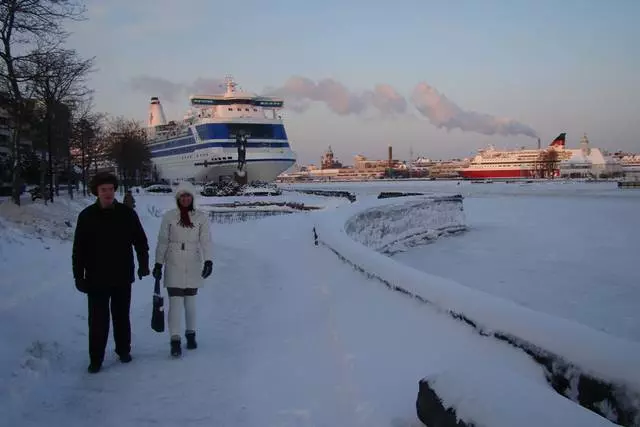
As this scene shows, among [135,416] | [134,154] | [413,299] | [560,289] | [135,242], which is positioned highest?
[134,154]

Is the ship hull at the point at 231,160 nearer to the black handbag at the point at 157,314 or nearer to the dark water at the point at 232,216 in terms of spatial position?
the dark water at the point at 232,216

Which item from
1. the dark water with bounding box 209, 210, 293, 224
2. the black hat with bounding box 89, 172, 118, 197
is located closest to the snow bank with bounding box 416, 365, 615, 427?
the black hat with bounding box 89, 172, 118, 197

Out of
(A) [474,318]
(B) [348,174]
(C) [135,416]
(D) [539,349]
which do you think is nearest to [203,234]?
(C) [135,416]

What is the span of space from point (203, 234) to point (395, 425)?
104 inches

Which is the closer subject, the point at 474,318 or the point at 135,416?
the point at 135,416

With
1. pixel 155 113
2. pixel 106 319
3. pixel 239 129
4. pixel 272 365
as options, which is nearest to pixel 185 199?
pixel 106 319

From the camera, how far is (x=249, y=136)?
70.8m

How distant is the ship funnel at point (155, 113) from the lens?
114 m

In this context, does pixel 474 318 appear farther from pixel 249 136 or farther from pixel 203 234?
pixel 249 136

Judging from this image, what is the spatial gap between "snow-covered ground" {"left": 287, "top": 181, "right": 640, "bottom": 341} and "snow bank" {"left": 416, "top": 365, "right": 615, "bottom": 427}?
231 inches

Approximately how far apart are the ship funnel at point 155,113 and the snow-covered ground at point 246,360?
111945mm

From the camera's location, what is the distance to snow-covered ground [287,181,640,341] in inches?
386

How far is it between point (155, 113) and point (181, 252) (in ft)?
381

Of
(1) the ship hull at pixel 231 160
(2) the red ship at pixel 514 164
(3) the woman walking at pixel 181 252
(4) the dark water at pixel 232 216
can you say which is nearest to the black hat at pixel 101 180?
(3) the woman walking at pixel 181 252
